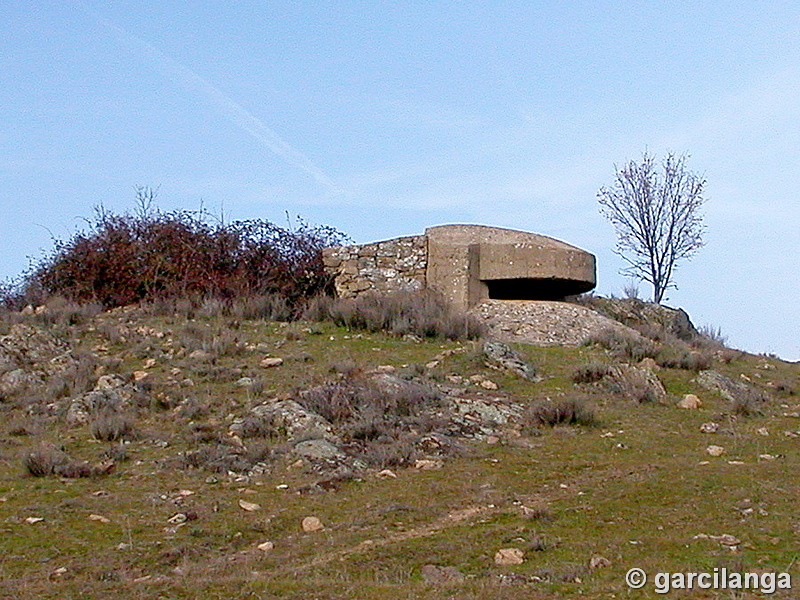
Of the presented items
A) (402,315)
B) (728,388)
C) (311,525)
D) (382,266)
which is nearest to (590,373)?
(728,388)

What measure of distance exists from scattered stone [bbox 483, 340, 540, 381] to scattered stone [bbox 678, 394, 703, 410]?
1.90m

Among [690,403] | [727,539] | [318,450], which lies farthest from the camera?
[690,403]

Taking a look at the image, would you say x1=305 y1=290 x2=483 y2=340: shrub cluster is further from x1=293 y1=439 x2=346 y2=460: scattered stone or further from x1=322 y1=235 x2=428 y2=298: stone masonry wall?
x1=293 y1=439 x2=346 y2=460: scattered stone

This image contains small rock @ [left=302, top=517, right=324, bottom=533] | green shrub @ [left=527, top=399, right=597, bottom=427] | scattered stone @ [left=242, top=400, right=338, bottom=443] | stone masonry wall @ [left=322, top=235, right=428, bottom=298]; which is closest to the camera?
small rock @ [left=302, top=517, right=324, bottom=533]

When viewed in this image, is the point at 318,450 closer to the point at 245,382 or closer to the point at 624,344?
the point at 245,382

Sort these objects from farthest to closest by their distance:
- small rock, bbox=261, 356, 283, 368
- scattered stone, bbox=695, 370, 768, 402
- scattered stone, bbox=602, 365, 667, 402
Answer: small rock, bbox=261, 356, 283, 368 → scattered stone, bbox=695, 370, 768, 402 → scattered stone, bbox=602, 365, 667, 402

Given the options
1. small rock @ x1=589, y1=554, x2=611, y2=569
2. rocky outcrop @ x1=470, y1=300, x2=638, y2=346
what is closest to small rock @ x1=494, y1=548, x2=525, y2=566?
small rock @ x1=589, y1=554, x2=611, y2=569

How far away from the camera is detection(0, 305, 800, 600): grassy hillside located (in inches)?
243

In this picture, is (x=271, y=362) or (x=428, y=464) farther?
(x=271, y=362)

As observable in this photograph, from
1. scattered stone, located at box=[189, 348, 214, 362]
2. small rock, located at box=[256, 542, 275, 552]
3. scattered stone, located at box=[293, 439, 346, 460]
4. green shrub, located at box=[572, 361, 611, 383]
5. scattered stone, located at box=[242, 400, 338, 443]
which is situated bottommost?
small rock, located at box=[256, 542, 275, 552]

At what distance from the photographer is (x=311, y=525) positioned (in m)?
7.45

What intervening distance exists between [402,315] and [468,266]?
1727mm

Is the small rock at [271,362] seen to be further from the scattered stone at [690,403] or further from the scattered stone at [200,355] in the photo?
the scattered stone at [690,403]

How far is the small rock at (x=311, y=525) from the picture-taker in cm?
742
